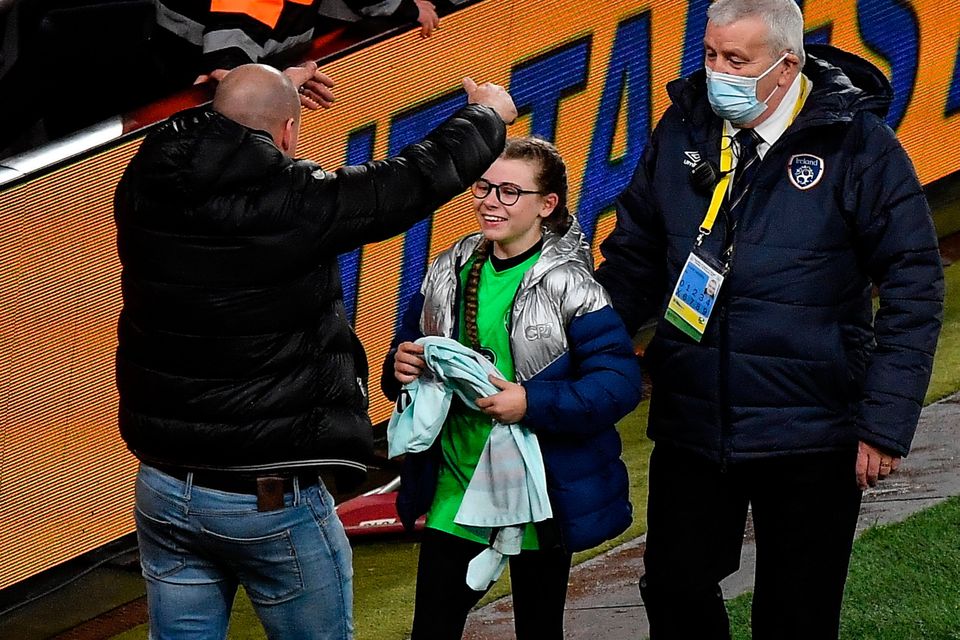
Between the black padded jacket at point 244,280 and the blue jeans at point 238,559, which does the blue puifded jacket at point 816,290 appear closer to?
the black padded jacket at point 244,280

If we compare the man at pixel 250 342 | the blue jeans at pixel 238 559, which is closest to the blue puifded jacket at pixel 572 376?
the man at pixel 250 342

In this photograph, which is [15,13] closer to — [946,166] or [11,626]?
[11,626]

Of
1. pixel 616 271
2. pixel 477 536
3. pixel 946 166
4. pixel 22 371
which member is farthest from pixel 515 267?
pixel 946 166

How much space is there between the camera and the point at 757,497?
166 inches

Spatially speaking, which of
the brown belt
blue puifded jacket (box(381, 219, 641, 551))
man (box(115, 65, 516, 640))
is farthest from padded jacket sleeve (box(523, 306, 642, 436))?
the brown belt

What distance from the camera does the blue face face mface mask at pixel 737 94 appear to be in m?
4.02

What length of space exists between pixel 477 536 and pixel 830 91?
55.4 inches

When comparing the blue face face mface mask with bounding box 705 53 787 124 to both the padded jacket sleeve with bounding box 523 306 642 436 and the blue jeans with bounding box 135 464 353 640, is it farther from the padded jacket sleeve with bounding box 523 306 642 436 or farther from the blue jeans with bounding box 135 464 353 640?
the blue jeans with bounding box 135 464 353 640

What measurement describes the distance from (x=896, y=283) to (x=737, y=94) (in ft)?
1.95

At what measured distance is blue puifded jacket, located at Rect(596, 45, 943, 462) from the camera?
396cm

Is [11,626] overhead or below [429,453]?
below

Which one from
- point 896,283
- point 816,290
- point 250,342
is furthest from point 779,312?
point 250,342

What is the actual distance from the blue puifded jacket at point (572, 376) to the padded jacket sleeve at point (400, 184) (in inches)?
17.9

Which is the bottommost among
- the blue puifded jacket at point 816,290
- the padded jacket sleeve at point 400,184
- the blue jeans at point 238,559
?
the blue jeans at point 238,559
